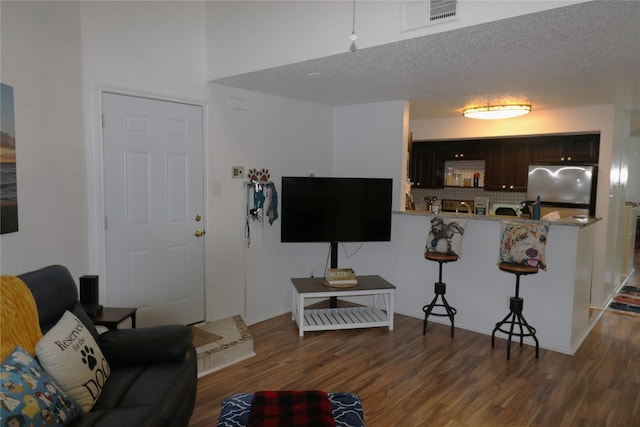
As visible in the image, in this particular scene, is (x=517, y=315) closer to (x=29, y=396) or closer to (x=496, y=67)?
(x=496, y=67)

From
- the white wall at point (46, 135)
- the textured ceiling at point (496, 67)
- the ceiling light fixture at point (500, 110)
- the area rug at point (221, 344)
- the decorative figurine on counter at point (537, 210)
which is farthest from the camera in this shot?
the ceiling light fixture at point (500, 110)

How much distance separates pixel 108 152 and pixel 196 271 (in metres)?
1.33

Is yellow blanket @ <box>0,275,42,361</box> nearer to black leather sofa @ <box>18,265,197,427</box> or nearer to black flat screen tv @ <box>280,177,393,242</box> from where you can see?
black leather sofa @ <box>18,265,197,427</box>

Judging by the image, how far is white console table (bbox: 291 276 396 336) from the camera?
4336mm

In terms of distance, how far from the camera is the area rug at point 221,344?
11.5 ft

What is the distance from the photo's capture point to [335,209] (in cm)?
464

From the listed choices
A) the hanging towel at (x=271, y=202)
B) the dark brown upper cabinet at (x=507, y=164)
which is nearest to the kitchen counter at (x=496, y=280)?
the hanging towel at (x=271, y=202)

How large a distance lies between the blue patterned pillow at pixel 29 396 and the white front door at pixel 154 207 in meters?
1.86

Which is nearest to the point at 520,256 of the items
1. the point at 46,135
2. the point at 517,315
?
the point at 517,315

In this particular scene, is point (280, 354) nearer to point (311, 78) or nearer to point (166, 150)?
point (166, 150)

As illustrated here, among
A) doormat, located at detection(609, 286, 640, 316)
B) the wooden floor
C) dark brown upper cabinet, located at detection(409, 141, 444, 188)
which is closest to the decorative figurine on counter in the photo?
the wooden floor

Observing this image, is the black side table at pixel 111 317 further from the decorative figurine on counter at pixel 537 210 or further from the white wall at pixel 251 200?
the decorative figurine on counter at pixel 537 210

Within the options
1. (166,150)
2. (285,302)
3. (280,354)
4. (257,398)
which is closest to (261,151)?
(166,150)

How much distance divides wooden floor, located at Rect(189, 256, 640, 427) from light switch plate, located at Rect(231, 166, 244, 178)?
60.3 inches
